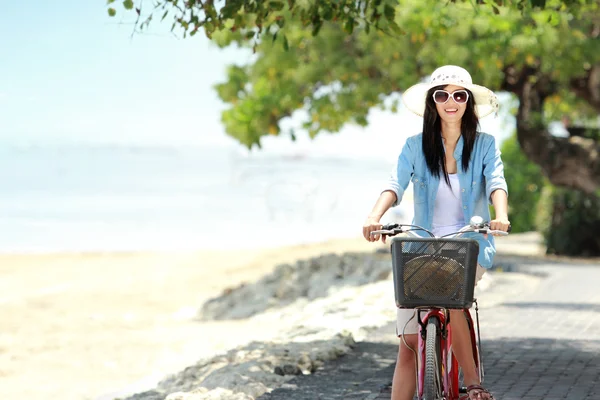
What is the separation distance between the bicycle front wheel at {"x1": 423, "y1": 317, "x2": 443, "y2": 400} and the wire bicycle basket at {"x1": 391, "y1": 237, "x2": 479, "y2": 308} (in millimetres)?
254

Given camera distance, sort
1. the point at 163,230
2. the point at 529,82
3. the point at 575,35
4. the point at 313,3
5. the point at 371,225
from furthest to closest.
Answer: the point at 163,230, the point at 529,82, the point at 575,35, the point at 313,3, the point at 371,225

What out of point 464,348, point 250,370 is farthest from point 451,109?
point 250,370

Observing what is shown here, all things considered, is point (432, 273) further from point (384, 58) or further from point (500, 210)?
point (384, 58)

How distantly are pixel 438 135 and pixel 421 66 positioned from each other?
13.8 metres

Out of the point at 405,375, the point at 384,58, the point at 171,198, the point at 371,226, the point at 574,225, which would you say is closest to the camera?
the point at 371,226

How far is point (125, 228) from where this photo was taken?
53.2 meters

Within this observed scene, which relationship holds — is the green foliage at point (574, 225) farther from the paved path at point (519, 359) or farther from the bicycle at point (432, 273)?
the bicycle at point (432, 273)

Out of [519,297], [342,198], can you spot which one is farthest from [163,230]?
[519,297]

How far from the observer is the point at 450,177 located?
5441 millimetres

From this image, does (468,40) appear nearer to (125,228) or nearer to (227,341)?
(227,341)

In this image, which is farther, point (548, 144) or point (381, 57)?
point (548, 144)

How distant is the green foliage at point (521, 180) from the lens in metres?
30.6

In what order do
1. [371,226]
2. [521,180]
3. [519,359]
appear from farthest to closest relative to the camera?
[521,180]
[519,359]
[371,226]

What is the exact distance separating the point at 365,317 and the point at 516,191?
67.0 ft
